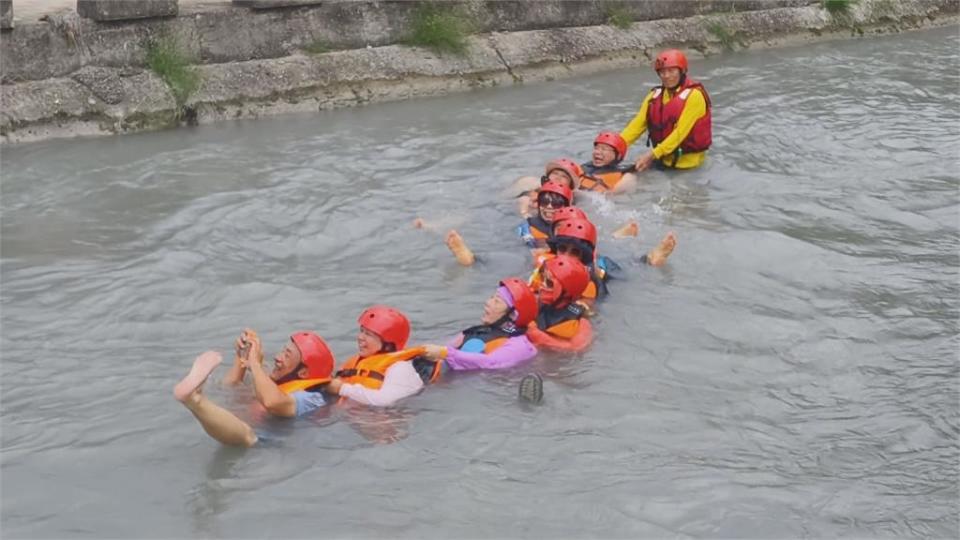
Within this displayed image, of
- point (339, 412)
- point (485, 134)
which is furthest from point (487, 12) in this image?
point (339, 412)

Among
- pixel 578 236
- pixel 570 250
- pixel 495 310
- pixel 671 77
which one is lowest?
pixel 495 310

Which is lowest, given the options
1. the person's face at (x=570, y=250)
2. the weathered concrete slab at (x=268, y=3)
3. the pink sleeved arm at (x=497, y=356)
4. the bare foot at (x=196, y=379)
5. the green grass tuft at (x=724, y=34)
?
the pink sleeved arm at (x=497, y=356)

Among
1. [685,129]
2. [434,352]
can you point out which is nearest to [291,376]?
[434,352]

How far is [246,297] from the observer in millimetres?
7230

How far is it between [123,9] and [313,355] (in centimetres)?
613

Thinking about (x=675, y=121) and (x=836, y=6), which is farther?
(x=836, y=6)

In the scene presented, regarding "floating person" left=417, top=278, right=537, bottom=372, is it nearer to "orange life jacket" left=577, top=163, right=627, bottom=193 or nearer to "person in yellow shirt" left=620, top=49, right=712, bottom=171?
"orange life jacket" left=577, top=163, right=627, bottom=193

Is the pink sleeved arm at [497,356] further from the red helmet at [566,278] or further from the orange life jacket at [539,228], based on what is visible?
the orange life jacket at [539,228]

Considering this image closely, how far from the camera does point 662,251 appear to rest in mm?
7879

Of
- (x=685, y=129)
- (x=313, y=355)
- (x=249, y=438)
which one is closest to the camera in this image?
(x=249, y=438)

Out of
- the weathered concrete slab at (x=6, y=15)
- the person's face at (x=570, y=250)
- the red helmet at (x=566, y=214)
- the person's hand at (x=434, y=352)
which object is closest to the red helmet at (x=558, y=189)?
the red helmet at (x=566, y=214)

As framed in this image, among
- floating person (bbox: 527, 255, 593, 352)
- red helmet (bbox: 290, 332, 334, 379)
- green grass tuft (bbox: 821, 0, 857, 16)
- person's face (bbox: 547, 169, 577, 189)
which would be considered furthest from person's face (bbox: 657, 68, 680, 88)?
green grass tuft (bbox: 821, 0, 857, 16)

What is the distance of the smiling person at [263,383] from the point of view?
488cm

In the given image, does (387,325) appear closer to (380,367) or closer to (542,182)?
(380,367)
